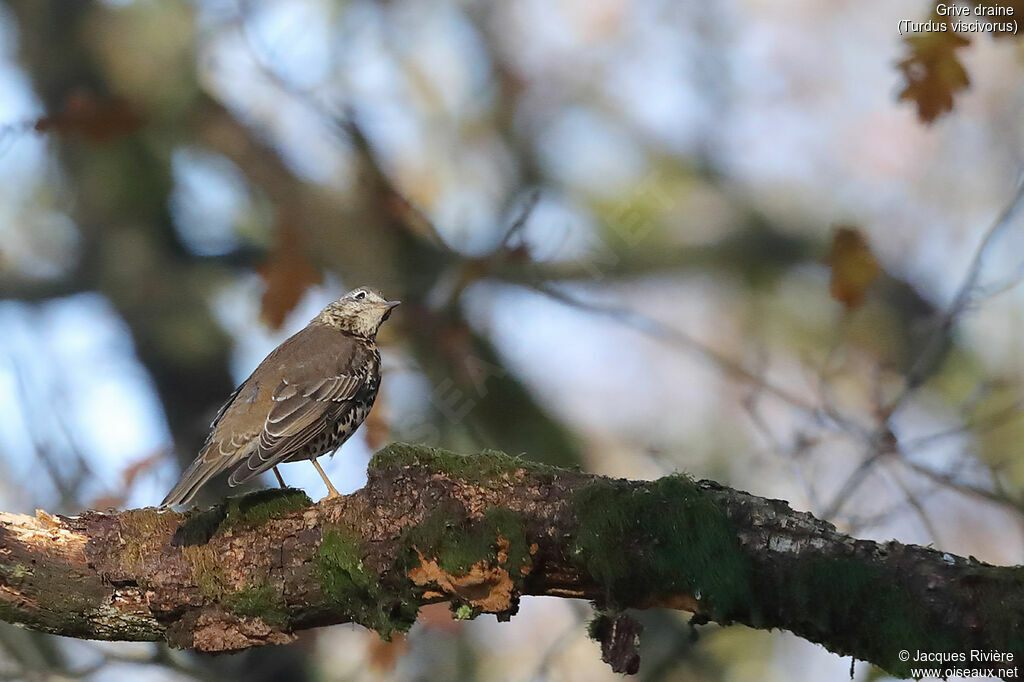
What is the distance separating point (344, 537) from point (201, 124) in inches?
212

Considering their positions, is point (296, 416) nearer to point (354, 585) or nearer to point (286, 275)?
point (354, 585)

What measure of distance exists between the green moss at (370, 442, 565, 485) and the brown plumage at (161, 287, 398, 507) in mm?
888

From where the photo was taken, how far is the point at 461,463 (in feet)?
13.4

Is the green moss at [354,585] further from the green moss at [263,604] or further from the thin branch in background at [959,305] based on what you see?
the thin branch in background at [959,305]

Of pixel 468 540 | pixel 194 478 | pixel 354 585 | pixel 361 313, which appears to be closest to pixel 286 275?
pixel 361 313

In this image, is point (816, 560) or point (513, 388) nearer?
point (816, 560)

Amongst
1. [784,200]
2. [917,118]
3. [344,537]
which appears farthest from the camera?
[784,200]

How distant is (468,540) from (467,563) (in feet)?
0.29

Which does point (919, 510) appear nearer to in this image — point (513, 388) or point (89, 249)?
point (513, 388)

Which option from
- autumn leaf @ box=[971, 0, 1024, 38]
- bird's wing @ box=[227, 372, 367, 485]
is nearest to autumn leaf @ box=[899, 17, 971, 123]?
autumn leaf @ box=[971, 0, 1024, 38]

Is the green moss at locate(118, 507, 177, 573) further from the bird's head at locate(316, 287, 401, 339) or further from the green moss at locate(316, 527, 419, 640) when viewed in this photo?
the bird's head at locate(316, 287, 401, 339)

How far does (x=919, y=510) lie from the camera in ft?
21.9

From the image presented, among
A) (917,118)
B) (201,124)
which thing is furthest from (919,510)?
(201,124)

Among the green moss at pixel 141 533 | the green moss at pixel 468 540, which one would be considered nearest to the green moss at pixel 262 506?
the green moss at pixel 141 533
